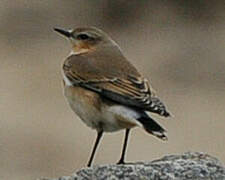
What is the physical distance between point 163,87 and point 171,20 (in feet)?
11.9

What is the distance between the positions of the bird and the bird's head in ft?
0.46

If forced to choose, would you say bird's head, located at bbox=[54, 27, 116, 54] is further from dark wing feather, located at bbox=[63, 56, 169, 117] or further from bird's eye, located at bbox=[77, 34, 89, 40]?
dark wing feather, located at bbox=[63, 56, 169, 117]

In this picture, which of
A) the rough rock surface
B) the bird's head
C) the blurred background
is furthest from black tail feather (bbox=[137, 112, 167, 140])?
the blurred background

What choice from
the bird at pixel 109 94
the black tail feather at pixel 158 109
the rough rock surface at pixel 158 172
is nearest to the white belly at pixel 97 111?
the bird at pixel 109 94

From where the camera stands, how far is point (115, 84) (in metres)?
9.80

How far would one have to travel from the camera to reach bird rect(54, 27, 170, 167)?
30.8 ft

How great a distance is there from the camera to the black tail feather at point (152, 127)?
9078 millimetres

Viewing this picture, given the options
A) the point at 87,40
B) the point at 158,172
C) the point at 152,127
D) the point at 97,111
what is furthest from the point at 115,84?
the point at 158,172

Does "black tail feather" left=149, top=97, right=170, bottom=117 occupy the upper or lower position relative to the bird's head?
lower

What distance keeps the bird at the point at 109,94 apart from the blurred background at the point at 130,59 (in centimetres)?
399

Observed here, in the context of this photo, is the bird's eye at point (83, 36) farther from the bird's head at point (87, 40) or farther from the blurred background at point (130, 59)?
the blurred background at point (130, 59)

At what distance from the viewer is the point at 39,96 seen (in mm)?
17219

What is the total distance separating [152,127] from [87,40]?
66.9 inches

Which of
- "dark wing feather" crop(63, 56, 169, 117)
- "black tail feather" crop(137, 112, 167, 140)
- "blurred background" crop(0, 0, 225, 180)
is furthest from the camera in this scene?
"blurred background" crop(0, 0, 225, 180)
